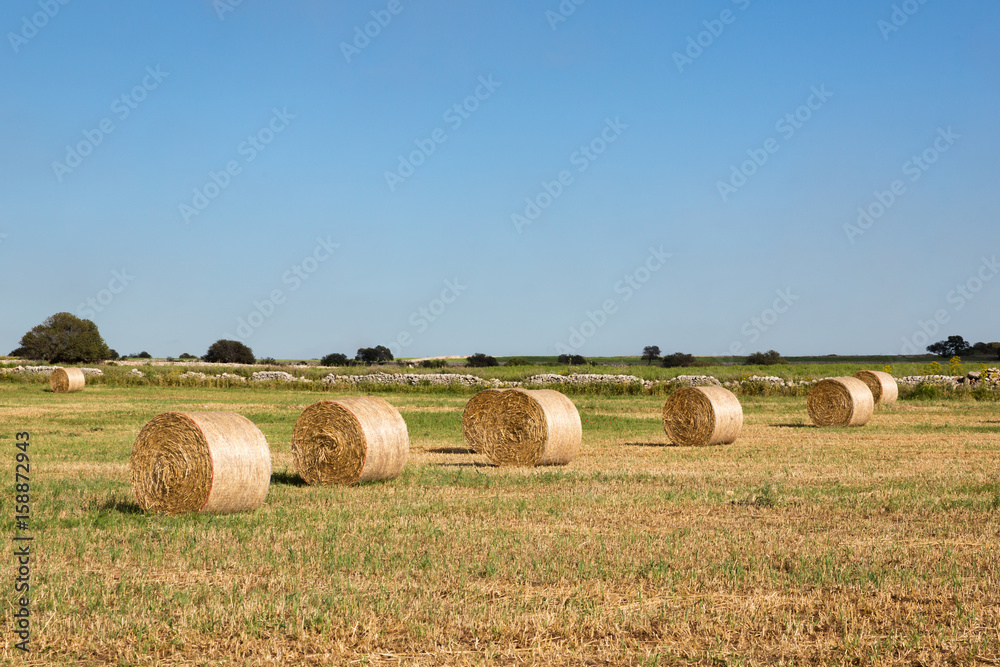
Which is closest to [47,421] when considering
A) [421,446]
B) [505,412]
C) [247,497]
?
[421,446]

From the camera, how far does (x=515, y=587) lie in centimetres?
830

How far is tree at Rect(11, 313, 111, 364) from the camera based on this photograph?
78750mm

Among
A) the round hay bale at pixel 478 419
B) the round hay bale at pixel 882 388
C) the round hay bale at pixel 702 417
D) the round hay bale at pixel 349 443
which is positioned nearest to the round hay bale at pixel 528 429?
the round hay bale at pixel 478 419

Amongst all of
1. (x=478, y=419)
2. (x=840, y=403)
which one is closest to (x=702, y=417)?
(x=478, y=419)

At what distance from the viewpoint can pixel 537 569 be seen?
886 centimetres

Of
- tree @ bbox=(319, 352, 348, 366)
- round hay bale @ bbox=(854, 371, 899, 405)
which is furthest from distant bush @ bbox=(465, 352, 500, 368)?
round hay bale @ bbox=(854, 371, 899, 405)

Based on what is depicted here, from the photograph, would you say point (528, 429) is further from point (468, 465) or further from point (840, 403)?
point (840, 403)

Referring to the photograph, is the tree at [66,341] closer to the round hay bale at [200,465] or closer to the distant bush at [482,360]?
the distant bush at [482,360]

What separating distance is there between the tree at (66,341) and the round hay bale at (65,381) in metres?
32.3

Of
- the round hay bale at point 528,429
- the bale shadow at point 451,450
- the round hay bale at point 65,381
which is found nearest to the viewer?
the round hay bale at point 528,429

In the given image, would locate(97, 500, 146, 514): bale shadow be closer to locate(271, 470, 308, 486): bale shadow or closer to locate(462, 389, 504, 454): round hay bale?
locate(271, 470, 308, 486): bale shadow

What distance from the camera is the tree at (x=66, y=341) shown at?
78.8m

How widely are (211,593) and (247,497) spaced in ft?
14.3

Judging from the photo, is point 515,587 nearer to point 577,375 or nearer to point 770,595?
point 770,595
